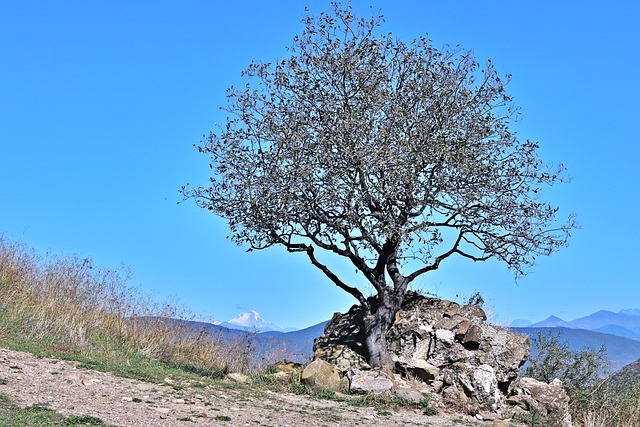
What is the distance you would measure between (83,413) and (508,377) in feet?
37.3

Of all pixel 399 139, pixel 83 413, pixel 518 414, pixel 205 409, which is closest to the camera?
pixel 83 413

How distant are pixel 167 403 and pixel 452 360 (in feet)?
27.1

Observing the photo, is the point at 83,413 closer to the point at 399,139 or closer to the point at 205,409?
the point at 205,409

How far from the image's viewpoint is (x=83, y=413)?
35.5 ft

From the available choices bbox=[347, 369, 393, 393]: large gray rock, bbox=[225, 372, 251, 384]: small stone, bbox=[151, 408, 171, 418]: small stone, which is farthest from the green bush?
bbox=[151, 408, 171, 418]: small stone

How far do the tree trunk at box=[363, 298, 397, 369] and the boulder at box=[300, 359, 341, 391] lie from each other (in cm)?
161

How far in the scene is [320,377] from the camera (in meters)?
16.2

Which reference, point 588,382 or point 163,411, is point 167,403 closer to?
point 163,411

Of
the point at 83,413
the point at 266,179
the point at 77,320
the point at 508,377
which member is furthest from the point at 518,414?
the point at 77,320

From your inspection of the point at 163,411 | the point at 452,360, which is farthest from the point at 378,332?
the point at 163,411

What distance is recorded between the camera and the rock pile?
16.4m

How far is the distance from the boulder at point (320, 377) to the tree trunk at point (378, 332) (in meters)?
1.61

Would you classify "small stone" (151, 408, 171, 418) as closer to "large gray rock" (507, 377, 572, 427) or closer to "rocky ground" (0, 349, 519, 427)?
"rocky ground" (0, 349, 519, 427)

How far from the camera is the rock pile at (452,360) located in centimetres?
1638
